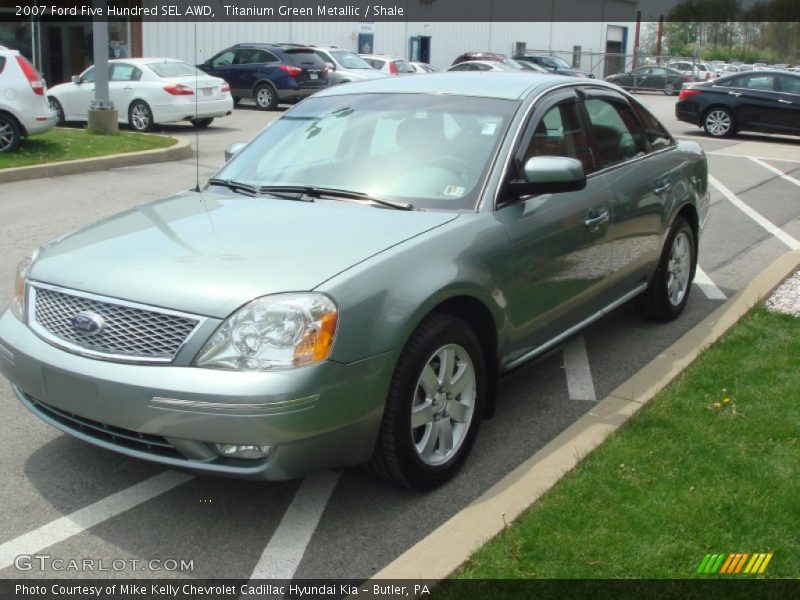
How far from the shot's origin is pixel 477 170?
4574mm

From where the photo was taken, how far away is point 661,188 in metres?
6.03

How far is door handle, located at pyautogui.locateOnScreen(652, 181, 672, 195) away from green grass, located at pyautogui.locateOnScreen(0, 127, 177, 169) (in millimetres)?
9229

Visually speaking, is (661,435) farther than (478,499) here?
Yes

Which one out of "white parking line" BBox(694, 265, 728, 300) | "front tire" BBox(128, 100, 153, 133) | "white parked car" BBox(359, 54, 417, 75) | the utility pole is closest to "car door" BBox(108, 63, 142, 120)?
"front tire" BBox(128, 100, 153, 133)

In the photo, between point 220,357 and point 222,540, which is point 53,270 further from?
point 222,540

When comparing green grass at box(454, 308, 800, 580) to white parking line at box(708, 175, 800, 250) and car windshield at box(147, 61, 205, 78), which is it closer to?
white parking line at box(708, 175, 800, 250)

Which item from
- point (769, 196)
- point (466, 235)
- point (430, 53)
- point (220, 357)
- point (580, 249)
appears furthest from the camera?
point (430, 53)

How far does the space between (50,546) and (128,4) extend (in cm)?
2942

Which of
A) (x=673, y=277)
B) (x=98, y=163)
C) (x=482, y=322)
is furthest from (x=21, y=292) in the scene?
(x=98, y=163)

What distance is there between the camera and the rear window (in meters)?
24.4

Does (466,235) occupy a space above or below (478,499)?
above

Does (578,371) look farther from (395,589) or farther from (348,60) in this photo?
(348,60)

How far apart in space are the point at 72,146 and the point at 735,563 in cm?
1331

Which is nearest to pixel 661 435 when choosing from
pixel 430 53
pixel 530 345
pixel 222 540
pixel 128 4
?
pixel 530 345
